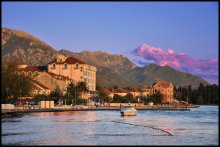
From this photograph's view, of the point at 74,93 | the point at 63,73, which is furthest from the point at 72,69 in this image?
the point at 74,93

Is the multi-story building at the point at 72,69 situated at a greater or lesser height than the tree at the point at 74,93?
greater

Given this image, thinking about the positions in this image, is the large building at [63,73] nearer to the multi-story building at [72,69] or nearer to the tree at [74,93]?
the multi-story building at [72,69]

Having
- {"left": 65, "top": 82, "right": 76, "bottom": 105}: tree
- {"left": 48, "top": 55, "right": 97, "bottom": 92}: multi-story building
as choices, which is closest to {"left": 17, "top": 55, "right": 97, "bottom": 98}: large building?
{"left": 48, "top": 55, "right": 97, "bottom": 92}: multi-story building

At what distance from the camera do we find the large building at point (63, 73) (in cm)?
13262

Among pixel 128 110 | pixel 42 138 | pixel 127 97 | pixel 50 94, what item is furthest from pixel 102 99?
pixel 42 138

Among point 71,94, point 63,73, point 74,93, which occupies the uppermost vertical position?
point 63,73

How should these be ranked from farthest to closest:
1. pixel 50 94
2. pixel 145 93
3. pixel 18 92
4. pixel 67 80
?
pixel 145 93 → pixel 67 80 → pixel 50 94 → pixel 18 92

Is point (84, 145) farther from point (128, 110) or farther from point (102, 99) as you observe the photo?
point (102, 99)

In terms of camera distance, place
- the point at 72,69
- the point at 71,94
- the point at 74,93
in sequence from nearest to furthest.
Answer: the point at 74,93, the point at 71,94, the point at 72,69

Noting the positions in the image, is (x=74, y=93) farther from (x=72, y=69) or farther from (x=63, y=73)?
(x=63, y=73)

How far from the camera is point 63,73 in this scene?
15000 cm

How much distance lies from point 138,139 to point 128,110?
51.7m

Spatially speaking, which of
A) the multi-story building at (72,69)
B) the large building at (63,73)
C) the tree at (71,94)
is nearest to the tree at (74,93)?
the tree at (71,94)

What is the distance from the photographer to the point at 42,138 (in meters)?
34.4
